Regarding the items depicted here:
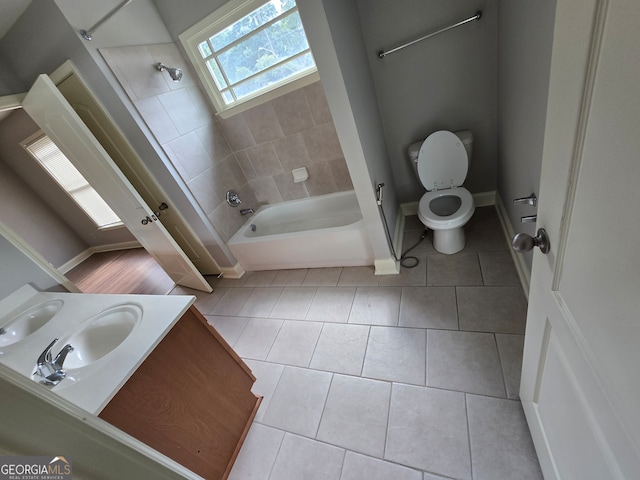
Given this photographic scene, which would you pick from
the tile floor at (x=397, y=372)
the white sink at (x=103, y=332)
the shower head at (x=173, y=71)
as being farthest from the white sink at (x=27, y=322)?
the shower head at (x=173, y=71)

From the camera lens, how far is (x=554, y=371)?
0.74 m

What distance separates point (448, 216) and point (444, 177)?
458mm

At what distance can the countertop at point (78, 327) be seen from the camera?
88 centimetres

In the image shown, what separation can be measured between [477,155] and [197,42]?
107 inches

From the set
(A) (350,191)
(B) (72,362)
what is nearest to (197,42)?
(A) (350,191)

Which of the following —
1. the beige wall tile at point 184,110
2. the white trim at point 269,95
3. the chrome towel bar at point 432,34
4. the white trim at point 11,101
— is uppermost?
the white trim at point 11,101

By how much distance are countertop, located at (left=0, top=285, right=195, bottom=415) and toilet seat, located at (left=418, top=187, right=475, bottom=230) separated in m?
1.67

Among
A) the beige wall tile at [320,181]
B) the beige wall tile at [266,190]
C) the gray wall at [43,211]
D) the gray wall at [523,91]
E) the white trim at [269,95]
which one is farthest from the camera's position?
the gray wall at [43,211]

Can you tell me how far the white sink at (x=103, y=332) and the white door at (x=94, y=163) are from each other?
4.05ft

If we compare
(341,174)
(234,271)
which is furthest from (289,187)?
(234,271)

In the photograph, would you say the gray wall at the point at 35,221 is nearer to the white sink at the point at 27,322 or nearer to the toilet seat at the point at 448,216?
the white sink at the point at 27,322

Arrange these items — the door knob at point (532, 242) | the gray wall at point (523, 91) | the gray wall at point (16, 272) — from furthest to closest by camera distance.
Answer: the gray wall at point (16, 272) → the gray wall at point (523, 91) → the door knob at point (532, 242)

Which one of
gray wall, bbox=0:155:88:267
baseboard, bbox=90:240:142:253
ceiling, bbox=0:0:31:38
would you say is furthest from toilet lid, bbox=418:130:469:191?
gray wall, bbox=0:155:88:267

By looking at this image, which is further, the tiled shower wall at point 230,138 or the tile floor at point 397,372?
the tiled shower wall at point 230,138
